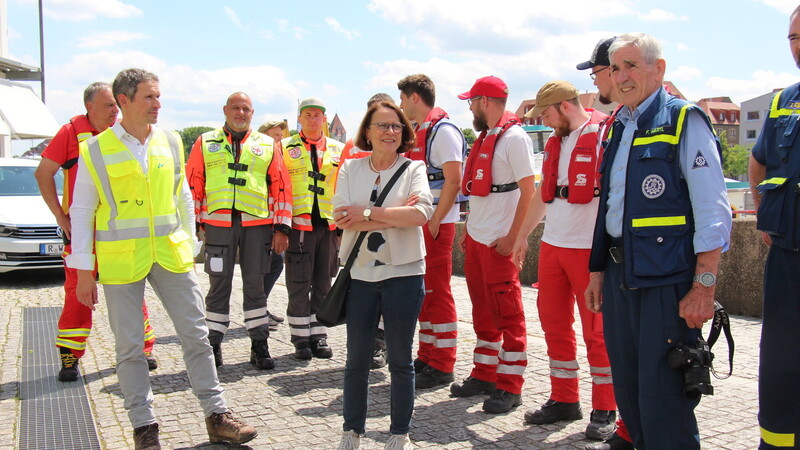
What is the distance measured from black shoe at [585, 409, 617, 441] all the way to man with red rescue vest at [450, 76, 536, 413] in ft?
2.25

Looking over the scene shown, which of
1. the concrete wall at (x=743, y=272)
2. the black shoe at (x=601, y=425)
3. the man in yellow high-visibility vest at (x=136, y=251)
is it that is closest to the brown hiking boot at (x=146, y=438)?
the man in yellow high-visibility vest at (x=136, y=251)

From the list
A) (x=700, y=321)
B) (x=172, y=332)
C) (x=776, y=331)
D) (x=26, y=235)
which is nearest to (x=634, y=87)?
(x=700, y=321)

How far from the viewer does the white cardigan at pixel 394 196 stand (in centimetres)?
408

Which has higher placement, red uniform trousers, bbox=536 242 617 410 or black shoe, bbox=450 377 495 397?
red uniform trousers, bbox=536 242 617 410

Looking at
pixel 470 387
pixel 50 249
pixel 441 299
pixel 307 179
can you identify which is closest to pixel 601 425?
pixel 470 387

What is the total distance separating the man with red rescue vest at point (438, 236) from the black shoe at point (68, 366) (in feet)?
9.14

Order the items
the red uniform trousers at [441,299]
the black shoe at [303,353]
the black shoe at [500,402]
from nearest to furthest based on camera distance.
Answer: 1. the black shoe at [500,402]
2. the red uniform trousers at [441,299]
3. the black shoe at [303,353]

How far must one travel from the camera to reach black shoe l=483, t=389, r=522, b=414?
492cm

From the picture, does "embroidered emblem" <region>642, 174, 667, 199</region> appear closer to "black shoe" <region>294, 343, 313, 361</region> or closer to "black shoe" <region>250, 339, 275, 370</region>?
"black shoe" <region>250, 339, 275, 370</region>

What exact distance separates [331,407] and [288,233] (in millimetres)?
1851

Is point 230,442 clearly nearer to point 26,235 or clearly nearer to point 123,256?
point 123,256

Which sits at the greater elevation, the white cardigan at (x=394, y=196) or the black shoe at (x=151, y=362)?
the white cardigan at (x=394, y=196)

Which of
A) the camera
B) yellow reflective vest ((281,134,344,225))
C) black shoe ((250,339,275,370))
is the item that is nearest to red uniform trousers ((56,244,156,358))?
black shoe ((250,339,275,370))

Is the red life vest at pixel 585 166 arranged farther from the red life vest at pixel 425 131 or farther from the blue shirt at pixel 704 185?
the red life vest at pixel 425 131
